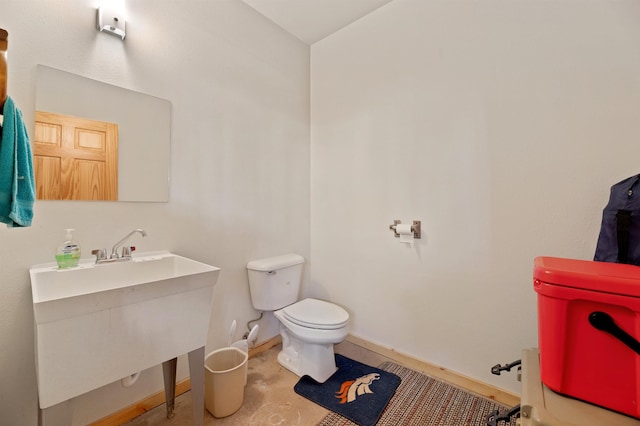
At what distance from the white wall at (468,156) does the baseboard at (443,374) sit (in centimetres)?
4

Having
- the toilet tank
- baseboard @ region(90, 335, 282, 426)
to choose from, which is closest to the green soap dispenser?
baseboard @ region(90, 335, 282, 426)

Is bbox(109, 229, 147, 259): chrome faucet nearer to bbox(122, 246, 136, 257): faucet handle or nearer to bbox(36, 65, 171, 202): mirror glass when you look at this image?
bbox(122, 246, 136, 257): faucet handle

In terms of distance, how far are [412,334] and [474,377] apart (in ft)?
1.36

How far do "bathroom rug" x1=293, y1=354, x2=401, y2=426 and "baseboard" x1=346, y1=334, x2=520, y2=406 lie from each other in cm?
18

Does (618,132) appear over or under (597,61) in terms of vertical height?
under

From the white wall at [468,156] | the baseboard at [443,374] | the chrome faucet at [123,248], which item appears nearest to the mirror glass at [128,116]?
the chrome faucet at [123,248]

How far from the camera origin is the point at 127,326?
3.32 ft

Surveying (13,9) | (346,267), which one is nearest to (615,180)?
(346,267)

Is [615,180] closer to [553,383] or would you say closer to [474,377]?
[553,383]

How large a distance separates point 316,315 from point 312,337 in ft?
0.50

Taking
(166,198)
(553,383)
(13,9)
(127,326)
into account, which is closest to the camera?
(553,383)

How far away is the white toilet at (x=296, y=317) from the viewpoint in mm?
1717

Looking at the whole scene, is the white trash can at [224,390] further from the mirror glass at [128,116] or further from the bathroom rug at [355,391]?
the mirror glass at [128,116]

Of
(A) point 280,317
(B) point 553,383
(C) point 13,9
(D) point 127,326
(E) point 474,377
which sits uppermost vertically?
(C) point 13,9
